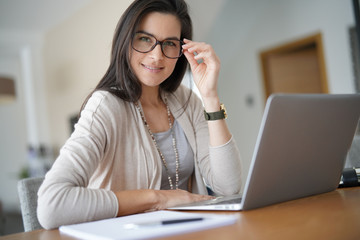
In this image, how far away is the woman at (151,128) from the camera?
1047 millimetres

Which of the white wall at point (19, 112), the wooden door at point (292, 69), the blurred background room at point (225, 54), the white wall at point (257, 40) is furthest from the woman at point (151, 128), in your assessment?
the white wall at point (19, 112)

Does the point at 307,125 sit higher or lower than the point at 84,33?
lower

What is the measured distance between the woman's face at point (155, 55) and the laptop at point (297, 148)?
61cm

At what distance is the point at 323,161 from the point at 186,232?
0.45 meters

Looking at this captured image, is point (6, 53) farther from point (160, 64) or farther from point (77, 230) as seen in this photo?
point (77, 230)

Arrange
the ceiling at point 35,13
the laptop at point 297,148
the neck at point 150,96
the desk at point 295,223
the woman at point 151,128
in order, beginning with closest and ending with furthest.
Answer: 1. the desk at point 295,223
2. the laptop at point 297,148
3. the woman at point 151,128
4. the neck at point 150,96
5. the ceiling at point 35,13

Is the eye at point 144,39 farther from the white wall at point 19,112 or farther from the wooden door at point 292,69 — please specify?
the white wall at point 19,112

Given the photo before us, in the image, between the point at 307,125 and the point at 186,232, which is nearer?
the point at 186,232

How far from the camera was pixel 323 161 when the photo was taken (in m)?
0.92

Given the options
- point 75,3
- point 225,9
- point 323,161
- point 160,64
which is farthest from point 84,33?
point 323,161

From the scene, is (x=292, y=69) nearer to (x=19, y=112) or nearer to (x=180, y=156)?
(x=180, y=156)

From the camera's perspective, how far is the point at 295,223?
657mm

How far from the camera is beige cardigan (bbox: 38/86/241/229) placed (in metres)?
0.88

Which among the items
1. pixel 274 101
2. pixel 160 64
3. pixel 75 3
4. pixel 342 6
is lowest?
pixel 274 101
